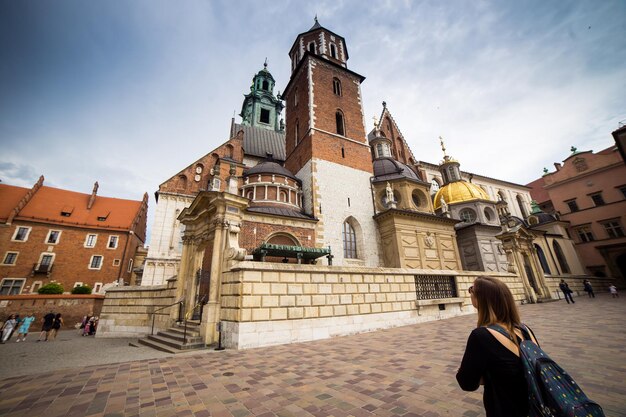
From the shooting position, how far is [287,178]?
19969 millimetres

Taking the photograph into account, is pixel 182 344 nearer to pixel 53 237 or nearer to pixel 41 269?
pixel 41 269

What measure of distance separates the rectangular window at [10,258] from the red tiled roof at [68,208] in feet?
11.9

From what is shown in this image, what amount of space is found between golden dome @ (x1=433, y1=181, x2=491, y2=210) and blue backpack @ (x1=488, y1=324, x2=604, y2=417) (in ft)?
90.4

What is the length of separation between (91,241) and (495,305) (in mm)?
37299

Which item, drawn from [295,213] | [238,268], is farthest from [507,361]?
[295,213]

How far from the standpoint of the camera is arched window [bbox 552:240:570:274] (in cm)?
2748

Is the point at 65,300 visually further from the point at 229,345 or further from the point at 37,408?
the point at 37,408

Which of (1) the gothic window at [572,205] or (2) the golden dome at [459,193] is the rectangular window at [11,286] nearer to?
(2) the golden dome at [459,193]

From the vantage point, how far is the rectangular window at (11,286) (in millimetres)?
23406

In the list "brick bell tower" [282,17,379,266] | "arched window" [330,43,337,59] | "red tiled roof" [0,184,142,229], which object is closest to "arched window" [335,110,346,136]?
"brick bell tower" [282,17,379,266]

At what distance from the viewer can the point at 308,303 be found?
8.48 metres

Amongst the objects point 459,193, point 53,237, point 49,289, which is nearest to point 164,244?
point 49,289

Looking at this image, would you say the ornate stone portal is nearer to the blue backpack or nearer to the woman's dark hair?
the woman's dark hair

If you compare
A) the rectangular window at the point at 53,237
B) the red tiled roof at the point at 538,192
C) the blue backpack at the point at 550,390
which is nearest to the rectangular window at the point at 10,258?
the rectangular window at the point at 53,237
